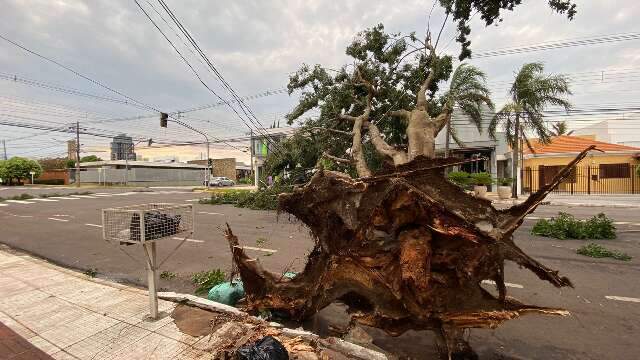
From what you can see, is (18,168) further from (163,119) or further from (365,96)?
(365,96)

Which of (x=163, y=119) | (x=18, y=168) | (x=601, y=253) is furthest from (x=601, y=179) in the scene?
(x=18, y=168)

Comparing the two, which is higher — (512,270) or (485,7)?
(485,7)

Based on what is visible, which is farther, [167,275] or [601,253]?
[601,253]

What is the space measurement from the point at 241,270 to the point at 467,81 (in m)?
17.6

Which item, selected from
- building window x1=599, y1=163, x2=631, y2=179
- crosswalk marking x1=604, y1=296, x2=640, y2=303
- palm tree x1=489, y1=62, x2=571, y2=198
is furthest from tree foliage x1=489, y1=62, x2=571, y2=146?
crosswalk marking x1=604, y1=296, x2=640, y2=303

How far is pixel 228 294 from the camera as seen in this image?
4.48m

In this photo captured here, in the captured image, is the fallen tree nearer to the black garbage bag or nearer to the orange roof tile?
the black garbage bag

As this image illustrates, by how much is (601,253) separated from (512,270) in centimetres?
265

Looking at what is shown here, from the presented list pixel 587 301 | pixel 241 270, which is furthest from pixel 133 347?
pixel 587 301

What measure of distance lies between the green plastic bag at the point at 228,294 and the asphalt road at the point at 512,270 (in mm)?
731

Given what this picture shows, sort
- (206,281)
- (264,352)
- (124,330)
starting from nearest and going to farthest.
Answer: (264,352) < (124,330) < (206,281)

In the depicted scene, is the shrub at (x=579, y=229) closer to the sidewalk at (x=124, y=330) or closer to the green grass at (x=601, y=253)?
the green grass at (x=601, y=253)

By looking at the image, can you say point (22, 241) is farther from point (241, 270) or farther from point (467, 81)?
point (467, 81)

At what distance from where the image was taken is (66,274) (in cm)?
599
